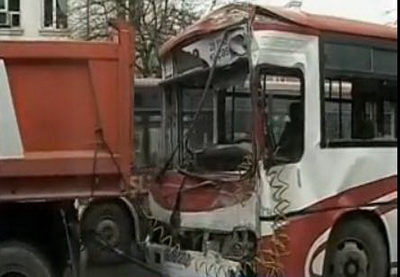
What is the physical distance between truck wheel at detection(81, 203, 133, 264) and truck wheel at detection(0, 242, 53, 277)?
1.26m

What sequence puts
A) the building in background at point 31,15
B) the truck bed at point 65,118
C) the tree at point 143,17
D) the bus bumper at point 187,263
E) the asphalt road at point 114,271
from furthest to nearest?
1. the building in background at point 31,15
2. the tree at point 143,17
3. the asphalt road at point 114,271
4. the bus bumper at point 187,263
5. the truck bed at point 65,118

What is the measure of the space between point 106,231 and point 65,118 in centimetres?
339

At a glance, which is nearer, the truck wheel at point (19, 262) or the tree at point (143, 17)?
the truck wheel at point (19, 262)

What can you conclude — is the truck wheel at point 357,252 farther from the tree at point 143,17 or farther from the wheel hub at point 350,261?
the tree at point 143,17

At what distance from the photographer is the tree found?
2285cm

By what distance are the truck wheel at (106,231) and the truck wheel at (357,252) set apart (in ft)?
7.41

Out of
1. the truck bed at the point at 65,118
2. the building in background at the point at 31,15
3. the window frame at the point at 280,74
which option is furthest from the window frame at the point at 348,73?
the building in background at the point at 31,15

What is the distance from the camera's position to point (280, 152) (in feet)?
26.0

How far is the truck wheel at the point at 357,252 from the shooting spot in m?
8.48

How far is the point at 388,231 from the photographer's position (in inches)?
347

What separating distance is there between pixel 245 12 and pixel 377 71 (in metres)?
1.52

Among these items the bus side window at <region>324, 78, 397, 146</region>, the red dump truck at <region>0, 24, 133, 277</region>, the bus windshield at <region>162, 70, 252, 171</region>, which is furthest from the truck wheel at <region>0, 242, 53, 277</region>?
the bus side window at <region>324, 78, 397, 146</region>

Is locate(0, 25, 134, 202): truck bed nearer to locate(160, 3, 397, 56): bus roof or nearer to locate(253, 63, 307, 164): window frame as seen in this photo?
locate(160, 3, 397, 56): bus roof

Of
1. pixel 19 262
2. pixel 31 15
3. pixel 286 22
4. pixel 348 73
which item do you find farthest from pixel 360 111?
pixel 31 15
